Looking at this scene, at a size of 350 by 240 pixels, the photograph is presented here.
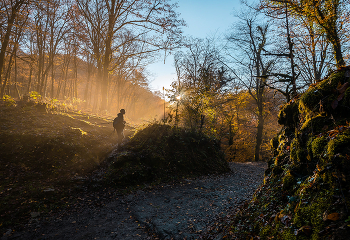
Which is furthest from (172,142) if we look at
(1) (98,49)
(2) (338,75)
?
(1) (98,49)

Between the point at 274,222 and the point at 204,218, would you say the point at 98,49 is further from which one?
the point at 274,222

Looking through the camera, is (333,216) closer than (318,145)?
Yes

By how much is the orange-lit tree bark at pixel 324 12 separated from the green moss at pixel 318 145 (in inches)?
362

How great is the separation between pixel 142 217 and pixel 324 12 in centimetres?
1392

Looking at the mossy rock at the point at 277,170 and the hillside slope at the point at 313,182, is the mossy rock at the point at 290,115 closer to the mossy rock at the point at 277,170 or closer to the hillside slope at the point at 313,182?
the hillside slope at the point at 313,182

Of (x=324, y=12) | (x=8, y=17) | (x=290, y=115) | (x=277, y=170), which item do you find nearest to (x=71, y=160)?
(x=277, y=170)

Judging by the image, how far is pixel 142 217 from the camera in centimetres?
516

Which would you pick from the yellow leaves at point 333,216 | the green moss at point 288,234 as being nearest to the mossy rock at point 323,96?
the yellow leaves at point 333,216

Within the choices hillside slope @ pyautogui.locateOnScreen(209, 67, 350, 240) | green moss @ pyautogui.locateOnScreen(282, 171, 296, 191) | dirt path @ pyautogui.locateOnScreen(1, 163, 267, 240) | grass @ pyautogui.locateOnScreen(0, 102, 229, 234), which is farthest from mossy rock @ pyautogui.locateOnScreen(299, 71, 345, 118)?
grass @ pyautogui.locateOnScreen(0, 102, 229, 234)

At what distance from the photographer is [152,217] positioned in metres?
5.18

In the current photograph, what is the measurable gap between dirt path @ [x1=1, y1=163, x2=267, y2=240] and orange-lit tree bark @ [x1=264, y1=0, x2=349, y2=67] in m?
9.83

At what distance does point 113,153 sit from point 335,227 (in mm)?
8564

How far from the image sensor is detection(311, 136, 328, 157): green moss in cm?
267

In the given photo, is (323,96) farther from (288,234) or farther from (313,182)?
(288,234)
